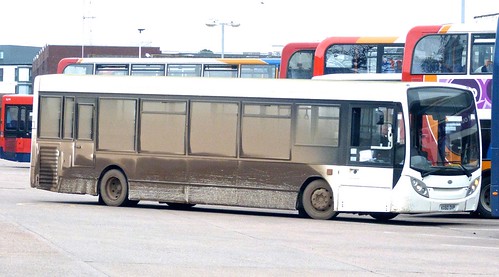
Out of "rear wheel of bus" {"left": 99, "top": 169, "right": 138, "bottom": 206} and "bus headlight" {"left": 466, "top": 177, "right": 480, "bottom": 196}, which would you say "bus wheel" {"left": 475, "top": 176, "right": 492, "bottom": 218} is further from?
"rear wheel of bus" {"left": 99, "top": 169, "right": 138, "bottom": 206}

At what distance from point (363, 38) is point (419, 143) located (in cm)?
696

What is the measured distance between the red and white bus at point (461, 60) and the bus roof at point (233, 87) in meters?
2.49

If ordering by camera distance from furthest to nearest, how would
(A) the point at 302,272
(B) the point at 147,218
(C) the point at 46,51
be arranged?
1. (C) the point at 46,51
2. (B) the point at 147,218
3. (A) the point at 302,272

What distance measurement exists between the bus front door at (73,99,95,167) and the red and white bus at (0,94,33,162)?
2289cm

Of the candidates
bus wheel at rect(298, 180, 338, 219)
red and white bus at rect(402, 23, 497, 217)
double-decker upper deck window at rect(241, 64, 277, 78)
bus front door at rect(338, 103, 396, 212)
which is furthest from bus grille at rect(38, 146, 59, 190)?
double-decker upper deck window at rect(241, 64, 277, 78)

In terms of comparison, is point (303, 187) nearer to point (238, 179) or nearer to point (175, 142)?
point (238, 179)

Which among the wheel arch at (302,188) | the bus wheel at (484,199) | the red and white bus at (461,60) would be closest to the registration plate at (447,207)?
the wheel arch at (302,188)

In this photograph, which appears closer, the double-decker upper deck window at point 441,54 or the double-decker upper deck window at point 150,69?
the double-decker upper deck window at point 441,54

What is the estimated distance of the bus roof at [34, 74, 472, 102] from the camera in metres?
21.2

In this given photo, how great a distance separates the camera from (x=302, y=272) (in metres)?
12.2

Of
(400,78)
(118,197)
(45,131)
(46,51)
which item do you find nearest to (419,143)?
(400,78)

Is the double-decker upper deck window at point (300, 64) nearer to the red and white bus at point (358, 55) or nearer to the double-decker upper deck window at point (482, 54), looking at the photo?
the red and white bus at point (358, 55)

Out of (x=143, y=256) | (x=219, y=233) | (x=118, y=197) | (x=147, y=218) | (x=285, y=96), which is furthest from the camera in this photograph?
(x=118, y=197)

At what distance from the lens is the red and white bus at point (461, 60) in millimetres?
23500
